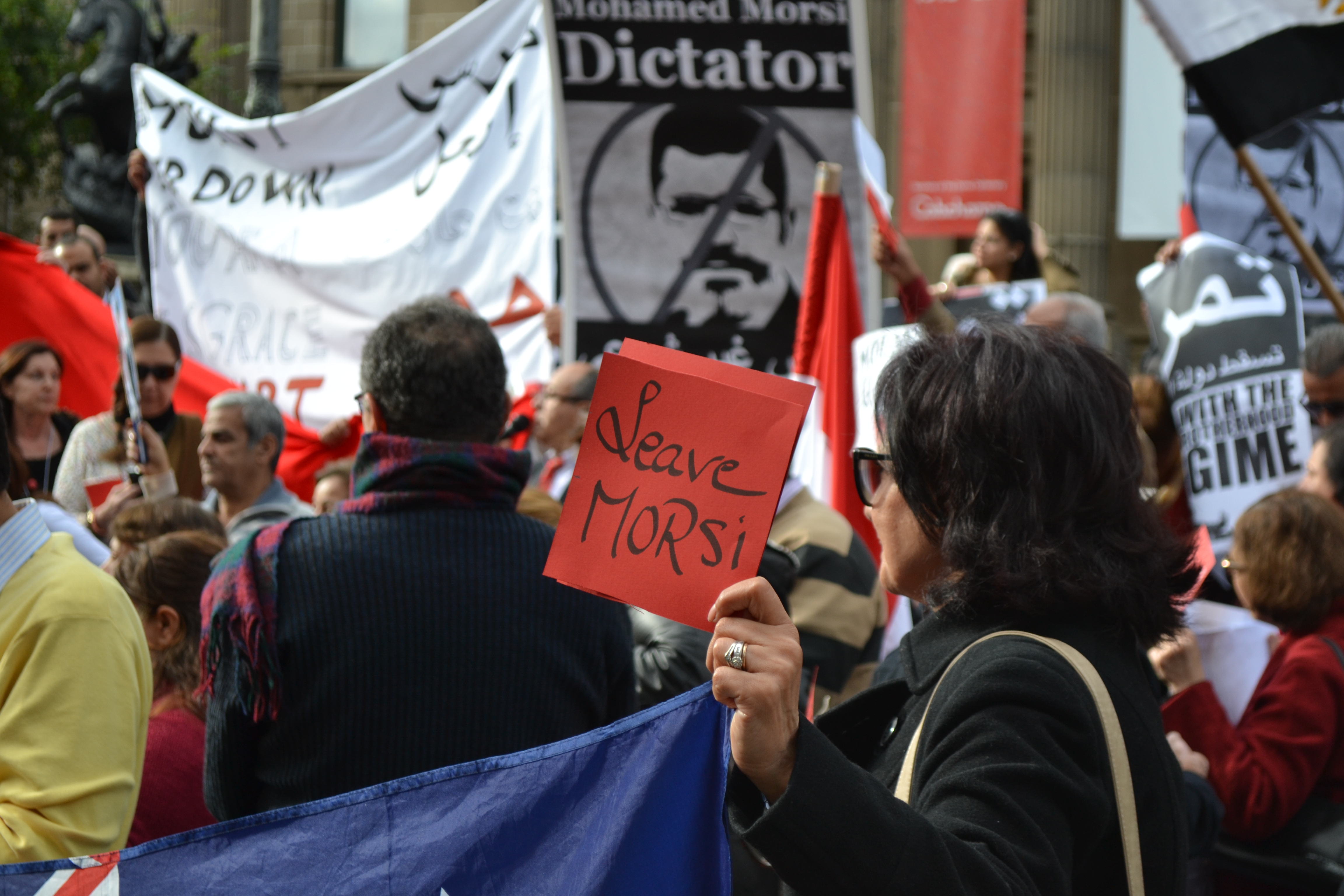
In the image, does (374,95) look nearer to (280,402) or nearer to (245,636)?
(280,402)

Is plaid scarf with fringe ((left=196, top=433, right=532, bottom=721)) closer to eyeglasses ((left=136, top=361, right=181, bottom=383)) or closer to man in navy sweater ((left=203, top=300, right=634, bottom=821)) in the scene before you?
man in navy sweater ((left=203, top=300, right=634, bottom=821))

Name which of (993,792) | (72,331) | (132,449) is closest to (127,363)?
(132,449)

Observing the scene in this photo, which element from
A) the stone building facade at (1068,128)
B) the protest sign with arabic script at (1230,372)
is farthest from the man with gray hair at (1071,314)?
the stone building facade at (1068,128)

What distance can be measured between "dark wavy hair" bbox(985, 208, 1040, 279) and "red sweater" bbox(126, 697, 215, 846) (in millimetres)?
4616

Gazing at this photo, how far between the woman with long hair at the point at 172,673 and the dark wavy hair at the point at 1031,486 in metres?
1.49

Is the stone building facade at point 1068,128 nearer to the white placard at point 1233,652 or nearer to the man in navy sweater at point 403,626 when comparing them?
the white placard at point 1233,652

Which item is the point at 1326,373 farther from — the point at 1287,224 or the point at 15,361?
the point at 15,361

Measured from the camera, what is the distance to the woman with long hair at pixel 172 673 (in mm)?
2562

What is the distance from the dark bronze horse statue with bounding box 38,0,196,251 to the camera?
11.5 m

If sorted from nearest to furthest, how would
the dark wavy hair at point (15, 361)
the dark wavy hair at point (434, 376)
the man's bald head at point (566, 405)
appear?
the dark wavy hair at point (434, 376)
the man's bald head at point (566, 405)
the dark wavy hair at point (15, 361)

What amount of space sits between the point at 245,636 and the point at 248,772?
274mm

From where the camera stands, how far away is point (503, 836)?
5.41ft

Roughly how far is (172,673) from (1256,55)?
361 centimetres

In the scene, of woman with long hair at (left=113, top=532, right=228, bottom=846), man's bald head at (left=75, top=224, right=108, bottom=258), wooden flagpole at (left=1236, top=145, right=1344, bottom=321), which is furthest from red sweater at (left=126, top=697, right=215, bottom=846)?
man's bald head at (left=75, top=224, right=108, bottom=258)
